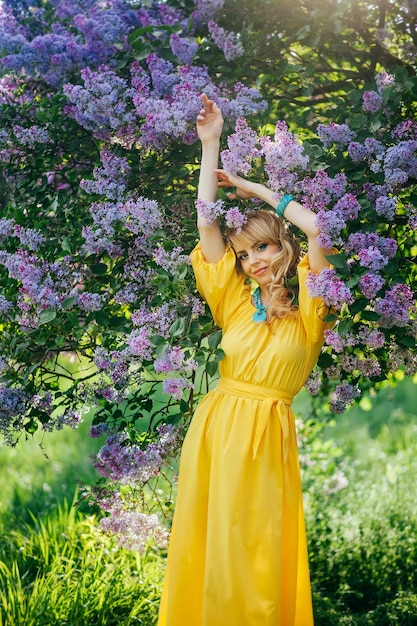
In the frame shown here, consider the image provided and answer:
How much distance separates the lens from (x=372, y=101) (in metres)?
2.52

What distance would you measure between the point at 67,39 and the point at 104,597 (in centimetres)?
229

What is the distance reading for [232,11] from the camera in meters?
3.07

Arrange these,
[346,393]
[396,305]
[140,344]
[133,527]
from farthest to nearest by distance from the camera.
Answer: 1. [133,527]
2. [346,393]
3. [140,344]
4. [396,305]

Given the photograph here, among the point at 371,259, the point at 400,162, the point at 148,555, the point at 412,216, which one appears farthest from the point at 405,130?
the point at 148,555

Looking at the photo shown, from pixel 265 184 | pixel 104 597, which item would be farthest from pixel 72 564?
pixel 265 184

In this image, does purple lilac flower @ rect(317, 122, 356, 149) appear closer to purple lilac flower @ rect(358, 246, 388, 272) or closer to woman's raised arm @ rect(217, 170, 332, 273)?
woman's raised arm @ rect(217, 170, 332, 273)

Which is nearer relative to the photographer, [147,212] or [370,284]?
[370,284]

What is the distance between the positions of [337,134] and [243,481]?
1.10 metres

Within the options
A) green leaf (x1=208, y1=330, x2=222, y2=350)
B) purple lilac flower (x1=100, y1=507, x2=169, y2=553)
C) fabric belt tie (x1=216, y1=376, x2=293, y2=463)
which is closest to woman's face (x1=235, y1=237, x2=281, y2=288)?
green leaf (x1=208, y1=330, x2=222, y2=350)

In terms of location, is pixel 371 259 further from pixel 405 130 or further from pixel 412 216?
pixel 405 130

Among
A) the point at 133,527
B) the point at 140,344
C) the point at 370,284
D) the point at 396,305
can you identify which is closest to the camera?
the point at 370,284

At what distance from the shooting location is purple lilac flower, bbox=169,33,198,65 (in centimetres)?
272

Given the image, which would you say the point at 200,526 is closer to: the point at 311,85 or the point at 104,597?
the point at 104,597

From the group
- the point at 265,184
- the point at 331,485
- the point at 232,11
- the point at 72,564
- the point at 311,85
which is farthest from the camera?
the point at 331,485
